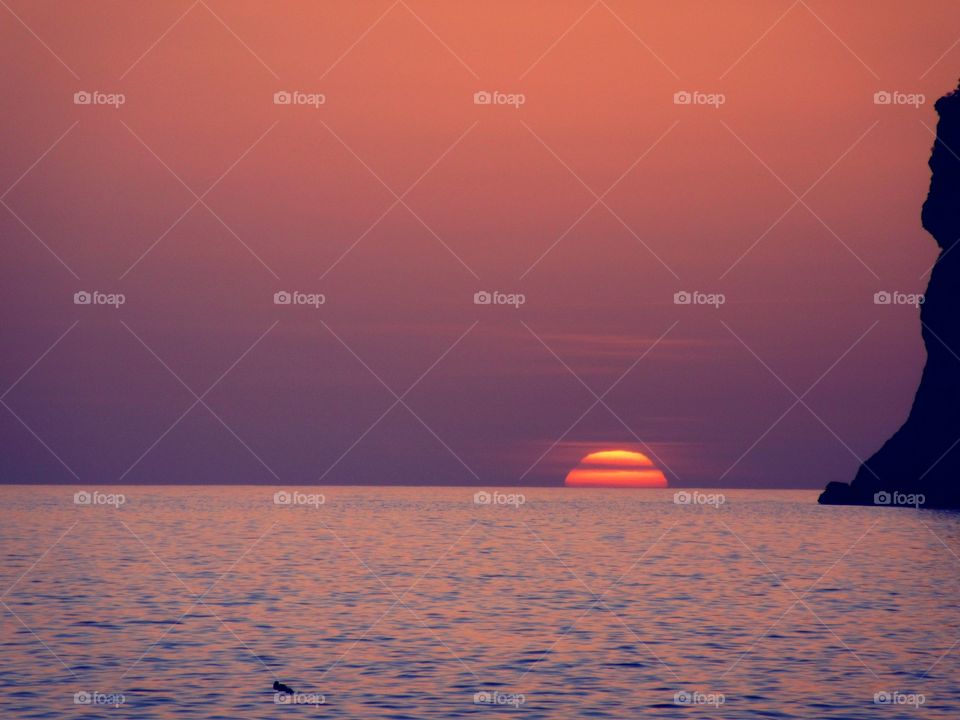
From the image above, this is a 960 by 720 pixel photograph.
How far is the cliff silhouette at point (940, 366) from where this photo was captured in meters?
128

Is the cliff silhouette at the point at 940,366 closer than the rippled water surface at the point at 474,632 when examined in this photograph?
No

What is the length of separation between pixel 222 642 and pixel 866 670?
16.1 metres

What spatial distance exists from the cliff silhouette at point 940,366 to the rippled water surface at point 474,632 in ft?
199

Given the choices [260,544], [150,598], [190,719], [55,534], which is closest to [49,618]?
[150,598]

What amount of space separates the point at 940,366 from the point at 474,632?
104009 mm

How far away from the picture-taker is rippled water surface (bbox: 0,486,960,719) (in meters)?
26.1

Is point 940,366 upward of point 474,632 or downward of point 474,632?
upward

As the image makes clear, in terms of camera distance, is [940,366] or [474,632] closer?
[474,632]

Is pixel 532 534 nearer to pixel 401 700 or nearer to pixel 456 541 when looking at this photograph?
pixel 456 541

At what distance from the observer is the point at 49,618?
122ft

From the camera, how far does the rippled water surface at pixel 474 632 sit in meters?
26.1

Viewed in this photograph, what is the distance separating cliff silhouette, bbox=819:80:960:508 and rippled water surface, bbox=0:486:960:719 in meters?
60.8

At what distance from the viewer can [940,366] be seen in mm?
128125

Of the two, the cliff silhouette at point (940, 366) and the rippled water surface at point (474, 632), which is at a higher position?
the cliff silhouette at point (940, 366)
